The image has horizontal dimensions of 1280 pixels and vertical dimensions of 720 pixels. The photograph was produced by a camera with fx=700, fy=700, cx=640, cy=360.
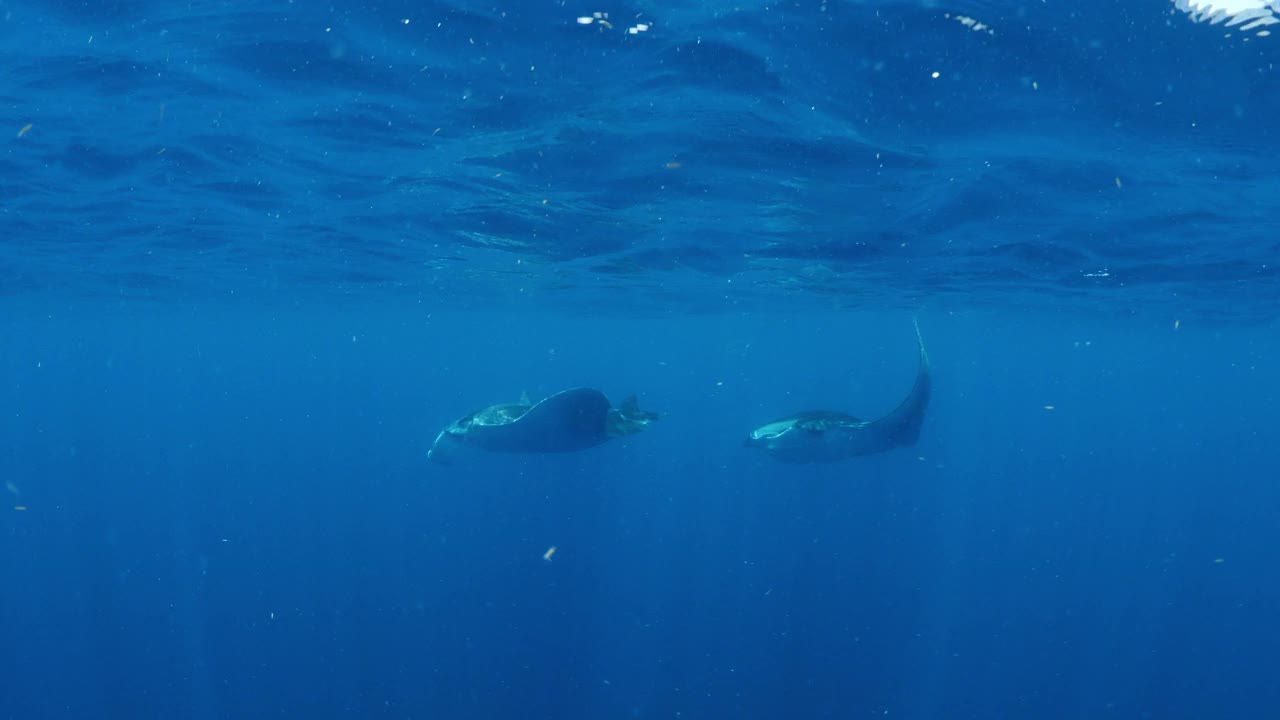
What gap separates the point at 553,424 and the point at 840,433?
3.75 metres

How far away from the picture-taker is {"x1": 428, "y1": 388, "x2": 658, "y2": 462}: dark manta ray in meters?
7.69

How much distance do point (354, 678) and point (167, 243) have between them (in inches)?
576

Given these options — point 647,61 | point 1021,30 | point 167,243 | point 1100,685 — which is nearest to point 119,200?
point 167,243

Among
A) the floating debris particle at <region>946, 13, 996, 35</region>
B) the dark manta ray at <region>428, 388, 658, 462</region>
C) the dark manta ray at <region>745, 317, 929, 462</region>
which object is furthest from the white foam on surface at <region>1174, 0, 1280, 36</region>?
the dark manta ray at <region>428, 388, 658, 462</region>

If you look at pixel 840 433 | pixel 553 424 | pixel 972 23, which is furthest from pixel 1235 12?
pixel 553 424

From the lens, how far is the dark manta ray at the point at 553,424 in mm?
7691

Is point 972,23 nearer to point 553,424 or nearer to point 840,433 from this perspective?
point 840,433

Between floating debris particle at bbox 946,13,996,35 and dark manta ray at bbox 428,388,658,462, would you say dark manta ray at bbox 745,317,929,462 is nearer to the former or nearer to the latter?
dark manta ray at bbox 428,388,658,462

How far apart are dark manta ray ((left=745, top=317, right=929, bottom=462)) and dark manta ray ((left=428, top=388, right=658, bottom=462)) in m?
2.10

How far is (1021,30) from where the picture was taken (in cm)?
723

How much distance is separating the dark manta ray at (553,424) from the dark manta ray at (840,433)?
210cm

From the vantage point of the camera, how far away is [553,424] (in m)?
8.23

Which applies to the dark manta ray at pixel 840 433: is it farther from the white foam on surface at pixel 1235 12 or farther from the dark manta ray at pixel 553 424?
the white foam on surface at pixel 1235 12

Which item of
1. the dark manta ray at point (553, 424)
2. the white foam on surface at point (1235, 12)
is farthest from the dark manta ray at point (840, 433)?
the white foam on surface at point (1235, 12)
